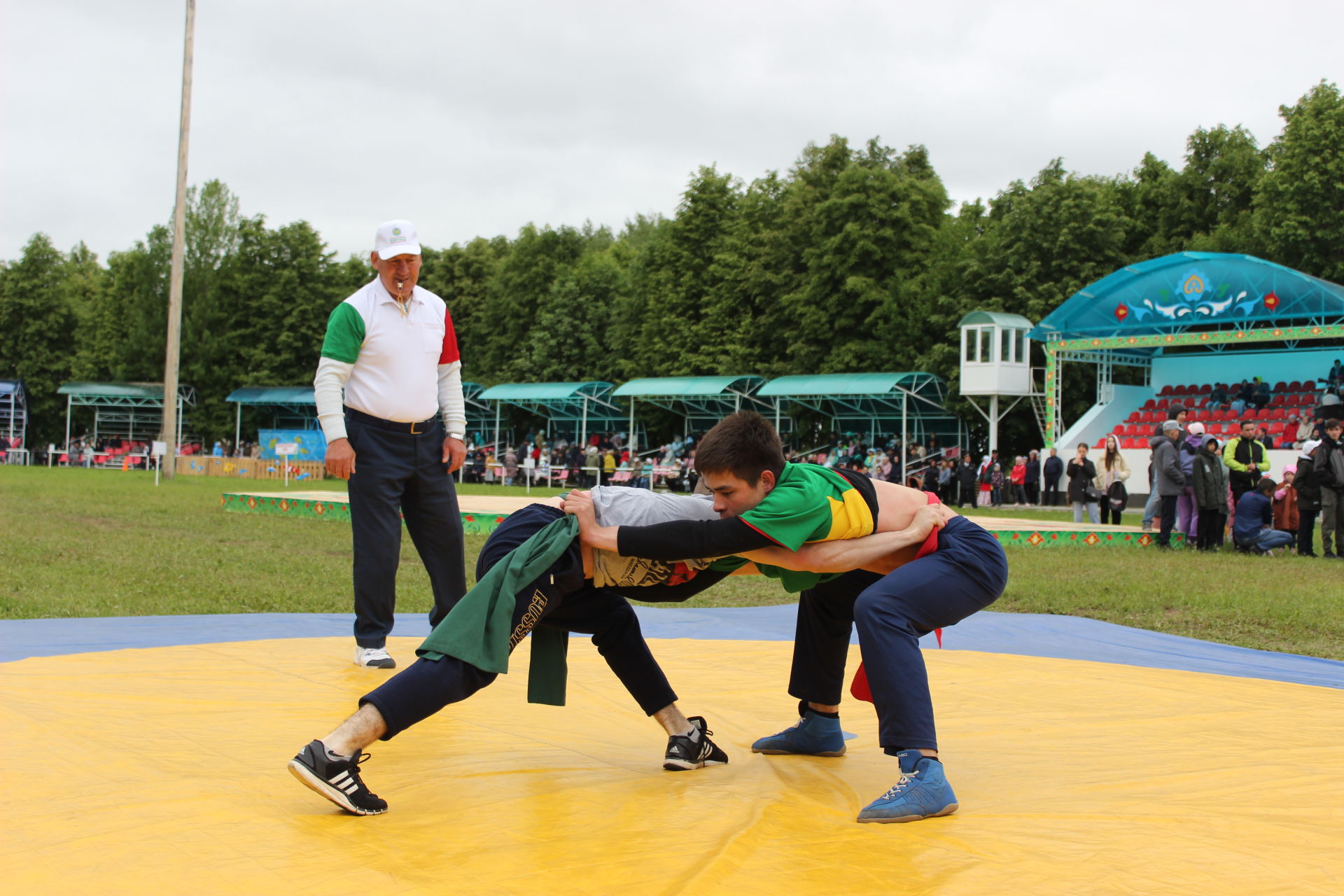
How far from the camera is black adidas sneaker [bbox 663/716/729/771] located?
3.11m

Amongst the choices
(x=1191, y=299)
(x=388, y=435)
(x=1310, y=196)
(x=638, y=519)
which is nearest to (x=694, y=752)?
(x=638, y=519)

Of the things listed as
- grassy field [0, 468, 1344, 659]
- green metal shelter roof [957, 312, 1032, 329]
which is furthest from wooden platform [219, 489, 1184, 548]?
green metal shelter roof [957, 312, 1032, 329]

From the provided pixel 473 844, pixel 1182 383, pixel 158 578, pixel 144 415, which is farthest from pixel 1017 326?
pixel 144 415

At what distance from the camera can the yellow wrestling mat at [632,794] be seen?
223 centimetres

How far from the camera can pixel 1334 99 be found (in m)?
27.6

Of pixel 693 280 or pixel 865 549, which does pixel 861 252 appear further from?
pixel 865 549

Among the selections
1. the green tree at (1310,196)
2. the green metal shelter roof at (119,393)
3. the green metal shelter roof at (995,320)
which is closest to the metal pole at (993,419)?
the green metal shelter roof at (995,320)

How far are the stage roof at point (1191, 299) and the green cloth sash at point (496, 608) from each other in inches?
886

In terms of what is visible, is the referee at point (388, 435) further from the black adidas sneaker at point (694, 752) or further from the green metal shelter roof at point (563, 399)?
the green metal shelter roof at point (563, 399)

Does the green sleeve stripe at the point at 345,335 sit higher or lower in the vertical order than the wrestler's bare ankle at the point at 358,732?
higher

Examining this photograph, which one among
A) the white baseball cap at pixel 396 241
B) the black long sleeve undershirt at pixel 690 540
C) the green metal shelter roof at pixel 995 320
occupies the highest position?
the green metal shelter roof at pixel 995 320

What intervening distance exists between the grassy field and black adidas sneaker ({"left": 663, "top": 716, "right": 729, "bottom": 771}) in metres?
3.76

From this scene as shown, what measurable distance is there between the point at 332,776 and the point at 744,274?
36.2 m

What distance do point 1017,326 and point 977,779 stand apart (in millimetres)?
24991
